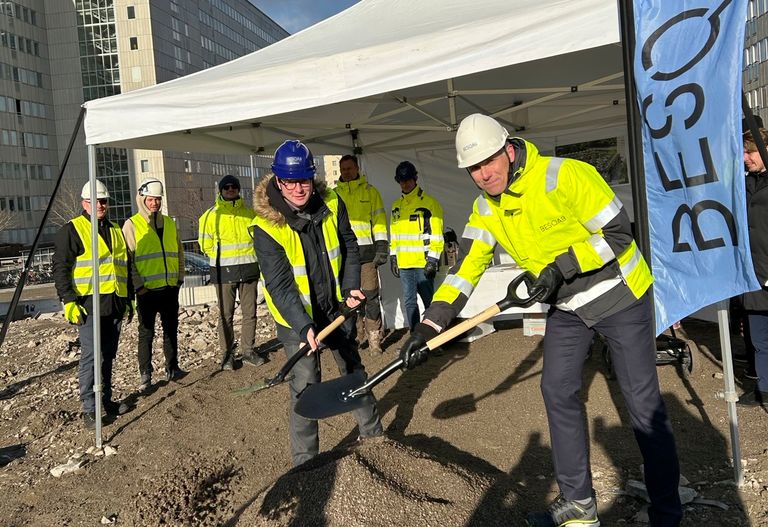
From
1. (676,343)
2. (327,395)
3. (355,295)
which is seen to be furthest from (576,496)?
(676,343)

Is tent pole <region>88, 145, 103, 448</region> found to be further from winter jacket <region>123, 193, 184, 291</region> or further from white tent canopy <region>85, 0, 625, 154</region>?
winter jacket <region>123, 193, 184, 291</region>

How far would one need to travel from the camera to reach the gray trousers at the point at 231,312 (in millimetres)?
6195

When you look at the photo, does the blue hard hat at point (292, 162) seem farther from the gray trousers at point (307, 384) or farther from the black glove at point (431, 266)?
the black glove at point (431, 266)

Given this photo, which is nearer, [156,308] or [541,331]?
[156,308]

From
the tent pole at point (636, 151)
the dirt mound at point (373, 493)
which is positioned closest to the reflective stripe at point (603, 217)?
the tent pole at point (636, 151)

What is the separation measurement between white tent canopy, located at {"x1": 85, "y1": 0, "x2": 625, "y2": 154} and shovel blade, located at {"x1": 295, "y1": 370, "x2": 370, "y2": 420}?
1503 mm

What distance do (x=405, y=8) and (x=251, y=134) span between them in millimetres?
Answer: 2247

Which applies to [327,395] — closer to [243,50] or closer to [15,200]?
[15,200]

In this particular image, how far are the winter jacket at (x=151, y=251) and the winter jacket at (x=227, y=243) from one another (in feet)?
1.26

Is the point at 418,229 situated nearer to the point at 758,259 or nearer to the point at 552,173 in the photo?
the point at 758,259

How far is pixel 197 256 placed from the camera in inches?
661

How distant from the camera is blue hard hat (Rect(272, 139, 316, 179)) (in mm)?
3145

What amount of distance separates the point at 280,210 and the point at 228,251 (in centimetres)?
306

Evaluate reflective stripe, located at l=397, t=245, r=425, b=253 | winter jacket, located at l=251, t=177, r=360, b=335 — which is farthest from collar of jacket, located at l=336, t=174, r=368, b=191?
winter jacket, located at l=251, t=177, r=360, b=335
